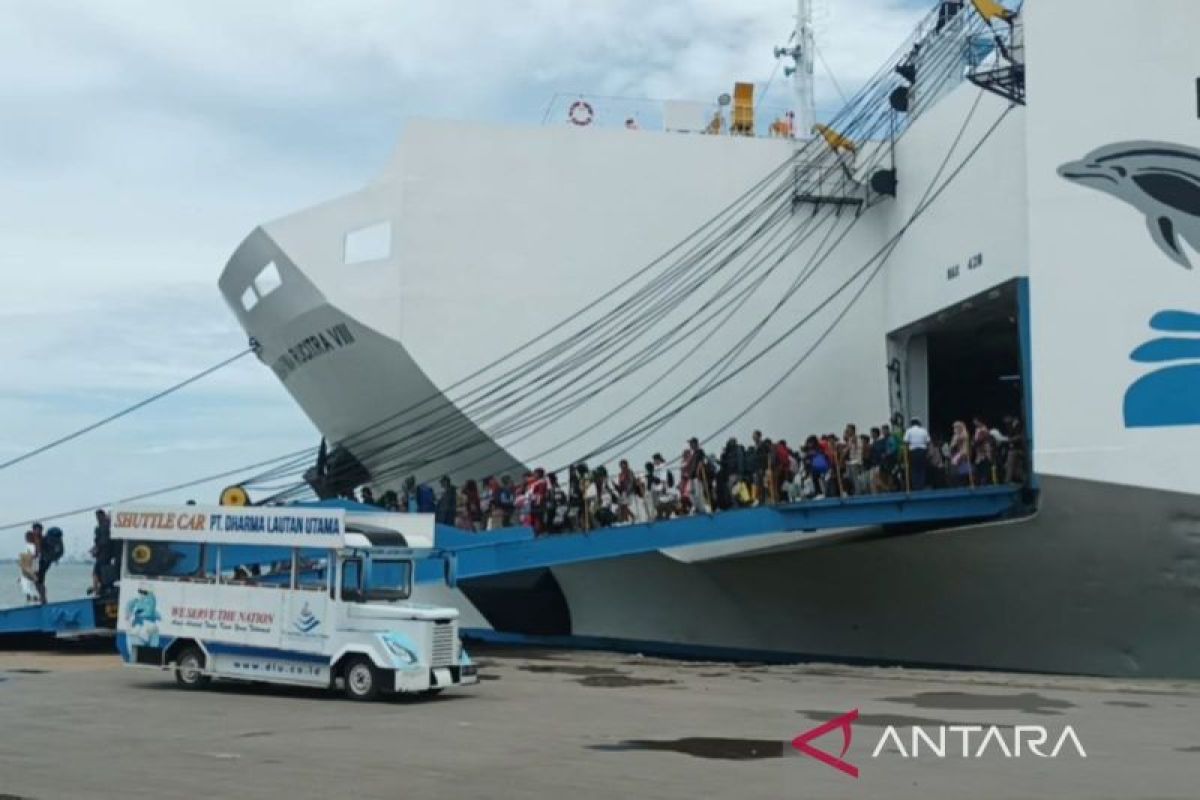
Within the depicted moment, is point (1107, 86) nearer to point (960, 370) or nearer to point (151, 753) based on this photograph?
point (960, 370)

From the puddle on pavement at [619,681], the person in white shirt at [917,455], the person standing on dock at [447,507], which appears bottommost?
the puddle on pavement at [619,681]

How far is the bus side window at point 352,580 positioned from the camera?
13570mm

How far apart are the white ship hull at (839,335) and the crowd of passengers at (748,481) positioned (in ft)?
3.09

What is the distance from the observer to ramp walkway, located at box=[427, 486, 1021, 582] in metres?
17.2

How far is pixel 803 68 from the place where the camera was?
93.6ft

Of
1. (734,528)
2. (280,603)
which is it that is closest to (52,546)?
(280,603)

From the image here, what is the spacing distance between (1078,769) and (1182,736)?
2.39m

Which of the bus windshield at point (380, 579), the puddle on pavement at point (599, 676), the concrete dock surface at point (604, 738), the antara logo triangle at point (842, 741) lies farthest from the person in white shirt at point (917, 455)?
the bus windshield at point (380, 579)

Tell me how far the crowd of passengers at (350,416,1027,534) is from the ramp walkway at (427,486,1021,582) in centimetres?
31

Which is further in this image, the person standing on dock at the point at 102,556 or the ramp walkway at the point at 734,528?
the person standing on dock at the point at 102,556

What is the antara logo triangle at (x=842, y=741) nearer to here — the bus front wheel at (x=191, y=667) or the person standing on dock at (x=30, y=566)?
the bus front wheel at (x=191, y=667)

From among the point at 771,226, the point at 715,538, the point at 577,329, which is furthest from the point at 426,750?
the point at 771,226

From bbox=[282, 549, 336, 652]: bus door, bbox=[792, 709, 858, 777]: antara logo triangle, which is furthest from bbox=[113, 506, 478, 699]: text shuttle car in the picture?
bbox=[792, 709, 858, 777]: antara logo triangle

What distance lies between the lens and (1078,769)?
29.6 feet
